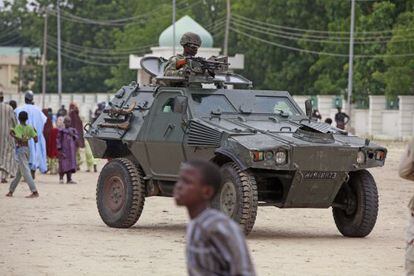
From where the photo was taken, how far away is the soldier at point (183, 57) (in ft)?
55.7

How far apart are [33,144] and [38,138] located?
0.63 ft

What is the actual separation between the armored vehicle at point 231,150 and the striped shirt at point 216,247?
8414mm

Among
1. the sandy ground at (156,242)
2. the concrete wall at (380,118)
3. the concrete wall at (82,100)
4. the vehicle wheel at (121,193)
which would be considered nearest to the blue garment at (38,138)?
the sandy ground at (156,242)

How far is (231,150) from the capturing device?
15.3m

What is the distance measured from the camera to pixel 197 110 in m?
16.4

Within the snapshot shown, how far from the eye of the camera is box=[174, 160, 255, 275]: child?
6426 mm

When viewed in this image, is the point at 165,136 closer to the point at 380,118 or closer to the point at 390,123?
the point at 390,123

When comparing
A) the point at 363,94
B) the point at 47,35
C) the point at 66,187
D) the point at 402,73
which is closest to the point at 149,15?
the point at 47,35

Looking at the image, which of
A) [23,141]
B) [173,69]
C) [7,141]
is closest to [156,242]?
[173,69]

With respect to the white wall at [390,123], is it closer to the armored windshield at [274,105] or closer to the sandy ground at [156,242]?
the sandy ground at [156,242]

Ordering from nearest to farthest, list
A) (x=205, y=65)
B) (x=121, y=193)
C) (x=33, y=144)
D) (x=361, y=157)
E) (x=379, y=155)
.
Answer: (x=361, y=157) < (x=379, y=155) < (x=121, y=193) < (x=205, y=65) < (x=33, y=144)

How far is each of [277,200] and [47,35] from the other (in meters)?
88.0

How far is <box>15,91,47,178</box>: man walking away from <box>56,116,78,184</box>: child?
40 cm

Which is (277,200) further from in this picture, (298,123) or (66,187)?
(66,187)
